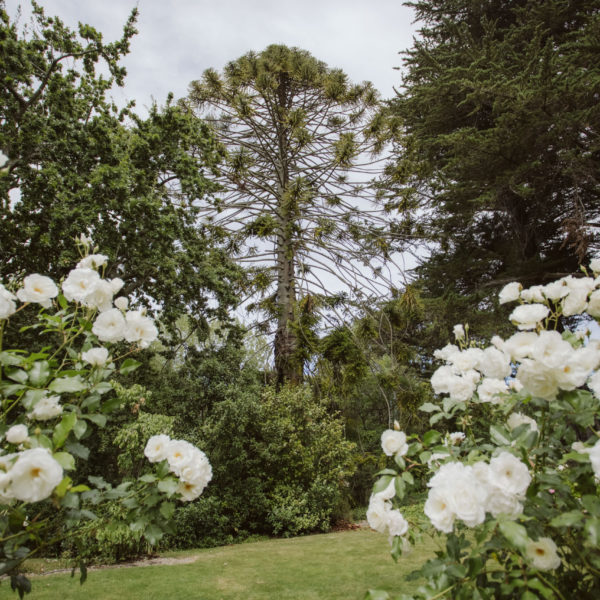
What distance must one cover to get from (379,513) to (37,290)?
1573mm

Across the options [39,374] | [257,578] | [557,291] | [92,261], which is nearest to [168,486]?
[39,374]

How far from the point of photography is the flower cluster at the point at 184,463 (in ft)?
4.57

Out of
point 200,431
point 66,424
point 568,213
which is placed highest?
point 568,213

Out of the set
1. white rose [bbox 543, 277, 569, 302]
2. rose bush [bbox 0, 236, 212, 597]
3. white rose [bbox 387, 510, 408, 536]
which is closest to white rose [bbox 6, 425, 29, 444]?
rose bush [bbox 0, 236, 212, 597]

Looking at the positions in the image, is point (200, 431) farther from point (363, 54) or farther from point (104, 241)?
point (363, 54)

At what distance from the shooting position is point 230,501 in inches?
358

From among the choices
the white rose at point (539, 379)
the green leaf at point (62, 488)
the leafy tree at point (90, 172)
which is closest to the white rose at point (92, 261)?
the green leaf at point (62, 488)

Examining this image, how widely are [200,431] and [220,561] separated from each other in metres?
3.05

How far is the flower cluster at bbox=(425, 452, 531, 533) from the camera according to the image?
1108 mm

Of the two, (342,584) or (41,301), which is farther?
(342,584)

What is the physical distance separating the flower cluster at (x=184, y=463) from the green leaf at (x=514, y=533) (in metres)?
0.90

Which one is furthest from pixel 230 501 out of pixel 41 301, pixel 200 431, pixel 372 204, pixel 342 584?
pixel 41 301

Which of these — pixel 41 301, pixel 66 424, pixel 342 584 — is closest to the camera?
pixel 66 424

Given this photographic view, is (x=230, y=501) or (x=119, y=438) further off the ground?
(x=119, y=438)
